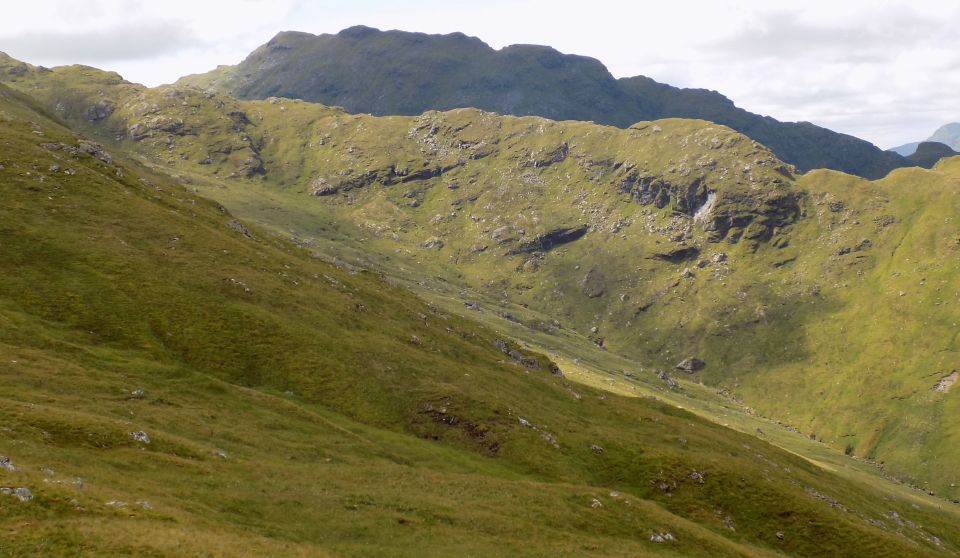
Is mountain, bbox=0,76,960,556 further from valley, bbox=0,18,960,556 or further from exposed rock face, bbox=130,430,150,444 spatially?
valley, bbox=0,18,960,556

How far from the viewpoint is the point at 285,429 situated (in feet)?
243

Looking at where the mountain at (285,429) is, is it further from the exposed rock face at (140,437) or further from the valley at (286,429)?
the valley at (286,429)

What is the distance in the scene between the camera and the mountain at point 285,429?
163ft

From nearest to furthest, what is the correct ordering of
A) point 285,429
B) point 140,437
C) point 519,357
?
point 140,437
point 285,429
point 519,357

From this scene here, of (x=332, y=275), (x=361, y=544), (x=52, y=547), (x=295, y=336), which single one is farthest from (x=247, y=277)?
(x=52, y=547)

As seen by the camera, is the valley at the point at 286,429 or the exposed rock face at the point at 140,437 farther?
the exposed rock face at the point at 140,437

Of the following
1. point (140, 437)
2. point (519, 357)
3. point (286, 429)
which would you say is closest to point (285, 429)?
point (286, 429)

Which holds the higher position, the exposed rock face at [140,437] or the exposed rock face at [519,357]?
the exposed rock face at [140,437]

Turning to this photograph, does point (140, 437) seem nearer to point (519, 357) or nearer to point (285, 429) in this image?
point (285, 429)

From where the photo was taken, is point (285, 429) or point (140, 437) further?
point (285, 429)

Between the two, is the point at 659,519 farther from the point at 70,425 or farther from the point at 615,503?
the point at 70,425

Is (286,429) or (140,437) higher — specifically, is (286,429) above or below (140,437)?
below

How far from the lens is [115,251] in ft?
320

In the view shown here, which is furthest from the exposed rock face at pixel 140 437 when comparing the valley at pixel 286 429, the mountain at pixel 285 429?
the valley at pixel 286 429
